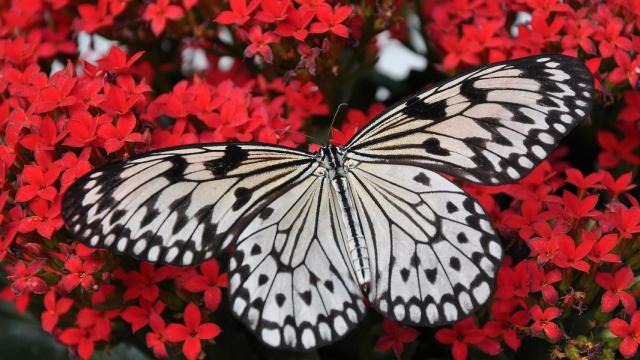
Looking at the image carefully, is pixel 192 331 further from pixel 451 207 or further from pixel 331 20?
pixel 331 20

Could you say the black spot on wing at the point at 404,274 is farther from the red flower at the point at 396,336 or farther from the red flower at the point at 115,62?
the red flower at the point at 115,62

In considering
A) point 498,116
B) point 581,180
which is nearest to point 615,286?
point 581,180

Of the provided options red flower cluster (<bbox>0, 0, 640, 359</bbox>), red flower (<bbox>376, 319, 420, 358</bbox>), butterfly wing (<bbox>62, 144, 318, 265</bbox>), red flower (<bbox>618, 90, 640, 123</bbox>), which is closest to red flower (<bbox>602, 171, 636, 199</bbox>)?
red flower cluster (<bbox>0, 0, 640, 359</bbox>)

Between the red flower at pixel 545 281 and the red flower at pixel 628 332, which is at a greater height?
the red flower at pixel 545 281

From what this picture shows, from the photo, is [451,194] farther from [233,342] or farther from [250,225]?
[233,342]

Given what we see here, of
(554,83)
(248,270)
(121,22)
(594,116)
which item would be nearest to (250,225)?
(248,270)

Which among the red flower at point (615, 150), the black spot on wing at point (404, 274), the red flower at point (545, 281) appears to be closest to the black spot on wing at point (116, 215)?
the black spot on wing at point (404, 274)
